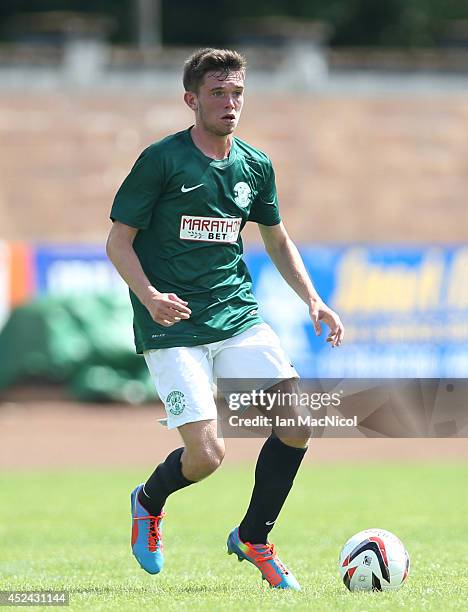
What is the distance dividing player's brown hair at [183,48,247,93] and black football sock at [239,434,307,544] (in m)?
1.87

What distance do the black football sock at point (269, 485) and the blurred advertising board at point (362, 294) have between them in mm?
12956

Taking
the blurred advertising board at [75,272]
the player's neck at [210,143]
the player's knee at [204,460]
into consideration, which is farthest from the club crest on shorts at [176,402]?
the blurred advertising board at [75,272]

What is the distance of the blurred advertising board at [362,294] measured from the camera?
1997 centimetres

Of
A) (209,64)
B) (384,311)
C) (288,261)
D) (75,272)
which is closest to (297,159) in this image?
(384,311)

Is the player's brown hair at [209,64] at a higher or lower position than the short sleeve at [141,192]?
higher

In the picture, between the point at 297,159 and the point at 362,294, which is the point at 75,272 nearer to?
the point at 362,294

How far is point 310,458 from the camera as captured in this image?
60.0ft

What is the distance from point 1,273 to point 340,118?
35.3 ft

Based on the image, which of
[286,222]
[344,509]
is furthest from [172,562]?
[286,222]

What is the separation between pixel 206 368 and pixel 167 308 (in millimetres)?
536

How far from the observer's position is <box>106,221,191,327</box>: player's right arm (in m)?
6.18

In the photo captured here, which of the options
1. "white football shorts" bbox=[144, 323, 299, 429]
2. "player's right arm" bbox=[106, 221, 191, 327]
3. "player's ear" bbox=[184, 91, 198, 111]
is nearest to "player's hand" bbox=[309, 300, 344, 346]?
"white football shorts" bbox=[144, 323, 299, 429]

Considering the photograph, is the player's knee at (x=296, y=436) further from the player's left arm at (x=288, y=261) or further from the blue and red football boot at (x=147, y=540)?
the blue and red football boot at (x=147, y=540)

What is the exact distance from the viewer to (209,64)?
21.2 ft
